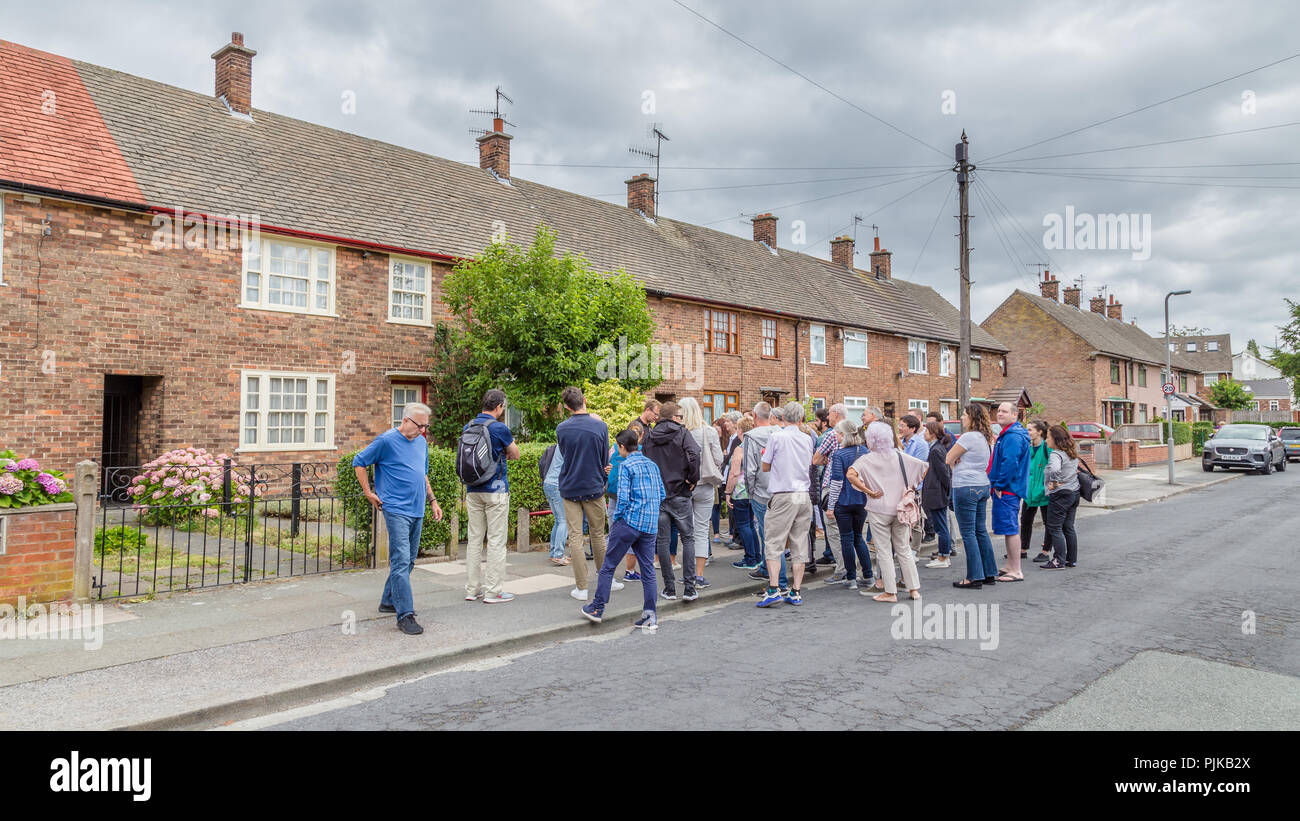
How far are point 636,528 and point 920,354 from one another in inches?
1204

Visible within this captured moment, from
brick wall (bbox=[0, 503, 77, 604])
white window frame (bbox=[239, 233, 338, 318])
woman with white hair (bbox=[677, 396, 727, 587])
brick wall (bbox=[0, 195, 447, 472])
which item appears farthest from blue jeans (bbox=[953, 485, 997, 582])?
white window frame (bbox=[239, 233, 338, 318])

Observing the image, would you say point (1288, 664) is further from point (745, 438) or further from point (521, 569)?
point (521, 569)

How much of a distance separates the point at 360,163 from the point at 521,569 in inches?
575

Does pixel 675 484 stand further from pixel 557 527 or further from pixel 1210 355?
pixel 1210 355

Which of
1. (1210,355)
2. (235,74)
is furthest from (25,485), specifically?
(1210,355)

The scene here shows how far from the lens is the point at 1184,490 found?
69.1 ft

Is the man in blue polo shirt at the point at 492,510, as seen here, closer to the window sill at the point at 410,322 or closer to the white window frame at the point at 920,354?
the window sill at the point at 410,322

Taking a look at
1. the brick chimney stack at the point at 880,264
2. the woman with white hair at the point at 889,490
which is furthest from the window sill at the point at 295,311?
the brick chimney stack at the point at 880,264

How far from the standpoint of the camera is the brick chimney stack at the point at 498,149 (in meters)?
23.7

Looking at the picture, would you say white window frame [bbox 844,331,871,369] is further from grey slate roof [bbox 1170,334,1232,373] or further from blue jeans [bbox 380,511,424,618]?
grey slate roof [bbox 1170,334,1232,373]

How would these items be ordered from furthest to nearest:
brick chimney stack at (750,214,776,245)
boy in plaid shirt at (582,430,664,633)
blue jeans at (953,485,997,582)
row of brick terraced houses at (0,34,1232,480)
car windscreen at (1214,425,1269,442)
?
brick chimney stack at (750,214,776,245)
car windscreen at (1214,425,1269,442)
row of brick terraced houses at (0,34,1232,480)
blue jeans at (953,485,997,582)
boy in plaid shirt at (582,430,664,633)

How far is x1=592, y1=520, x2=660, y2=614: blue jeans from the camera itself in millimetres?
6621

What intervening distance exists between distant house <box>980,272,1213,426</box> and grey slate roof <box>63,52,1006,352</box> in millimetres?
18271
